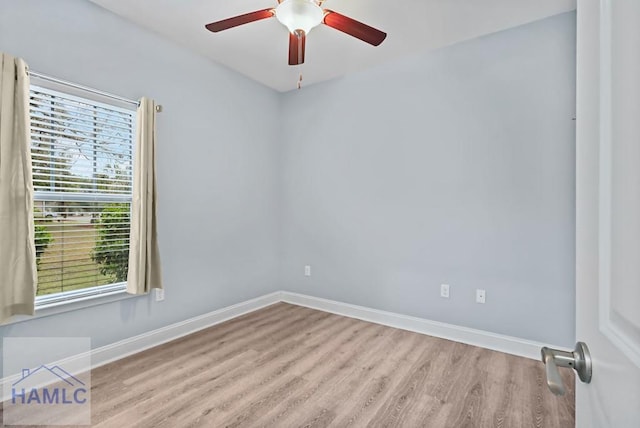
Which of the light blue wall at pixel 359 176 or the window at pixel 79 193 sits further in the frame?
the light blue wall at pixel 359 176

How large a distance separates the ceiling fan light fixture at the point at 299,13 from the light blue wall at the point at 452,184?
5.23ft

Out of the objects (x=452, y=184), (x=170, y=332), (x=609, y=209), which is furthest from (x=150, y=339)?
(x=609, y=209)

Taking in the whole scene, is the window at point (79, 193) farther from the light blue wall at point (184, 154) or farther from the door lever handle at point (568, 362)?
the door lever handle at point (568, 362)

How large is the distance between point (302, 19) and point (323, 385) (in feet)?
7.82

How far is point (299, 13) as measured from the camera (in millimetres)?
1903

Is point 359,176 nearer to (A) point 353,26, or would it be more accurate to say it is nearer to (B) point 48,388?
(A) point 353,26

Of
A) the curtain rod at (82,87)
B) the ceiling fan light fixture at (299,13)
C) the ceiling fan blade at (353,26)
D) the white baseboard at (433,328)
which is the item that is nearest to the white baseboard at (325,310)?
the white baseboard at (433,328)

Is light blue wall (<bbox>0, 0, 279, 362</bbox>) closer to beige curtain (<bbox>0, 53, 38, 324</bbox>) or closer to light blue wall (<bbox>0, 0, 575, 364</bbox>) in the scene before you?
light blue wall (<bbox>0, 0, 575, 364</bbox>)

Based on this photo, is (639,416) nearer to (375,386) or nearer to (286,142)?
(375,386)

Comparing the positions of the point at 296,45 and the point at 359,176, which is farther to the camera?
the point at 359,176

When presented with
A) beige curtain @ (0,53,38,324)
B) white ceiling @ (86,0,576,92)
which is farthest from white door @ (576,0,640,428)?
beige curtain @ (0,53,38,324)

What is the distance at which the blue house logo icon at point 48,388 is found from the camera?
6.67ft

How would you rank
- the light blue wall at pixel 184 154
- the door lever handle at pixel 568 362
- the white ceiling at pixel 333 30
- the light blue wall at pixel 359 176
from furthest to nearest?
the light blue wall at pixel 359 176
the white ceiling at pixel 333 30
the light blue wall at pixel 184 154
the door lever handle at pixel 568 362

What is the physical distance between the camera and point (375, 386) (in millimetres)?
2205
